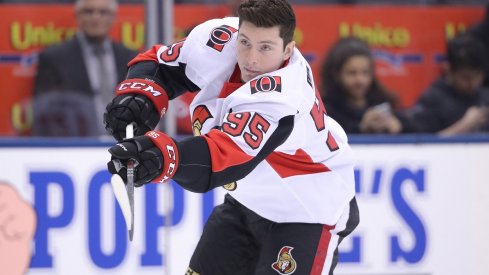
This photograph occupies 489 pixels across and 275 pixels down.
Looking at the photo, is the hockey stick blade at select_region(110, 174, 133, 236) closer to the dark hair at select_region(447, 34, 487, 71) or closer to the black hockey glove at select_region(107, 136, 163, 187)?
the black hockey glove at select_region(107, 136, 163, 187)

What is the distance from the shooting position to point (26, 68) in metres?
4.50

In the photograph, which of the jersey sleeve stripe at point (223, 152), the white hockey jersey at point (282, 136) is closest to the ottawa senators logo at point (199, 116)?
the white hockey jersey at point (282, 136)

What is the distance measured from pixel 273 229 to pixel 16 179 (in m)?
1.71

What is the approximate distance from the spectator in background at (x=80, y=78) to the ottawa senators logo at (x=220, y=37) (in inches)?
61.9

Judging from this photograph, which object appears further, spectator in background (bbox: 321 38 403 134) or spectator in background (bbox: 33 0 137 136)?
spectator in background (bbox: 321 38 403 134)

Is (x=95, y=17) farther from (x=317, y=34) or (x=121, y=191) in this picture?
(x=121, y=191)

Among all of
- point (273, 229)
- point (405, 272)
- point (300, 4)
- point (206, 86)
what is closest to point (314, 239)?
point (273, 229)

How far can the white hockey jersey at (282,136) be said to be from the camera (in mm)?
2725

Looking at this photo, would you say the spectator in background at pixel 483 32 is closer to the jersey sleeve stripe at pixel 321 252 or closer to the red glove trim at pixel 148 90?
the jersey sleeve stripe at pixel 321 252

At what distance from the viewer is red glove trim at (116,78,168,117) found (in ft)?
9.61

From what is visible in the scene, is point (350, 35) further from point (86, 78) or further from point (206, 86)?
point (206, 86)

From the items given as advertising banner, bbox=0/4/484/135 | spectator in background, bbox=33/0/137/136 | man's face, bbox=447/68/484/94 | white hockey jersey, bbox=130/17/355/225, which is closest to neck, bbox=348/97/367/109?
advertising banner, bbox=0/4/484/135

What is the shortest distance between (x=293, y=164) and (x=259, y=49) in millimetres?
435

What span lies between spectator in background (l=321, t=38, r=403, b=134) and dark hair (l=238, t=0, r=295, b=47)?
1967mm
